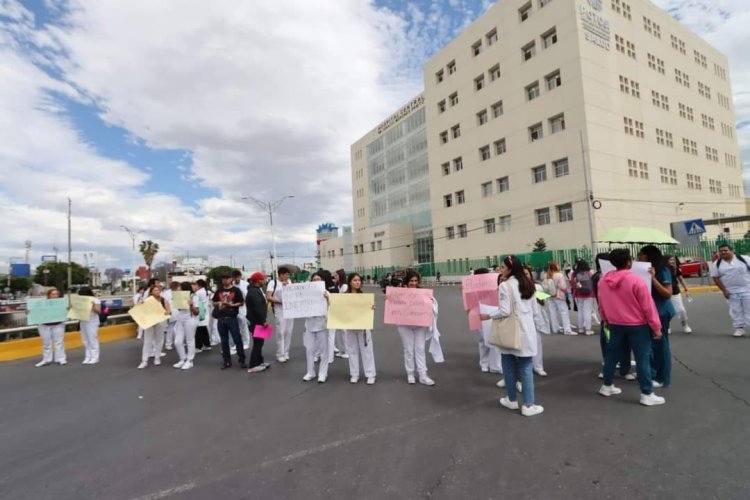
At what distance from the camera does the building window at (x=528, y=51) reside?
3600 centimetres

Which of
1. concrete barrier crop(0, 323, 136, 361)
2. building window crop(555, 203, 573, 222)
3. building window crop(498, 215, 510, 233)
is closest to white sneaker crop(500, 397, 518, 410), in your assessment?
concrete barrier crop(0, 323, 136, 361)

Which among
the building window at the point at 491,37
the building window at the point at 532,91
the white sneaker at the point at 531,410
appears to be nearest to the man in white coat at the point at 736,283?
the white sneaker at the point at 531,410

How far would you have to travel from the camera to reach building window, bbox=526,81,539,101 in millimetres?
35562

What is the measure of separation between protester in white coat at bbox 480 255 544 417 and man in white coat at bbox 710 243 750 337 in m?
6.44

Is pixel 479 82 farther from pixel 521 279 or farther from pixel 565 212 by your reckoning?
pixel 521 279

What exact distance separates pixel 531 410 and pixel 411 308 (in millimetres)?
2223

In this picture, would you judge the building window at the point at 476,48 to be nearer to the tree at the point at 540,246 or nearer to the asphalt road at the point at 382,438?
the tree at the point at 540,246

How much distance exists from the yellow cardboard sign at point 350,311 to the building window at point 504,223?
1345 inches

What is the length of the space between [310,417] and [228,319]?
12.0ft

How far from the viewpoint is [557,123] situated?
3431 centimetres

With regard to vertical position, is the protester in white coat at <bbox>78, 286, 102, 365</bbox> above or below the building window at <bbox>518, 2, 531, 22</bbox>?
below

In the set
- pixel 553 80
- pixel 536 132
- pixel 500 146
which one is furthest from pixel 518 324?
pixel 500 146

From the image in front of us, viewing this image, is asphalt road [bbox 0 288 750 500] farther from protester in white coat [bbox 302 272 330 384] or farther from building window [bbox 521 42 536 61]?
building window [bbox 521 42 536 61]

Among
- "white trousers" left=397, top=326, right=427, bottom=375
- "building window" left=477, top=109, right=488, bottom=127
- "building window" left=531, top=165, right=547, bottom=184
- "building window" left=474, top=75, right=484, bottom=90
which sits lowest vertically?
"white trousers" left=397, top=326, right=427, bottom=375
